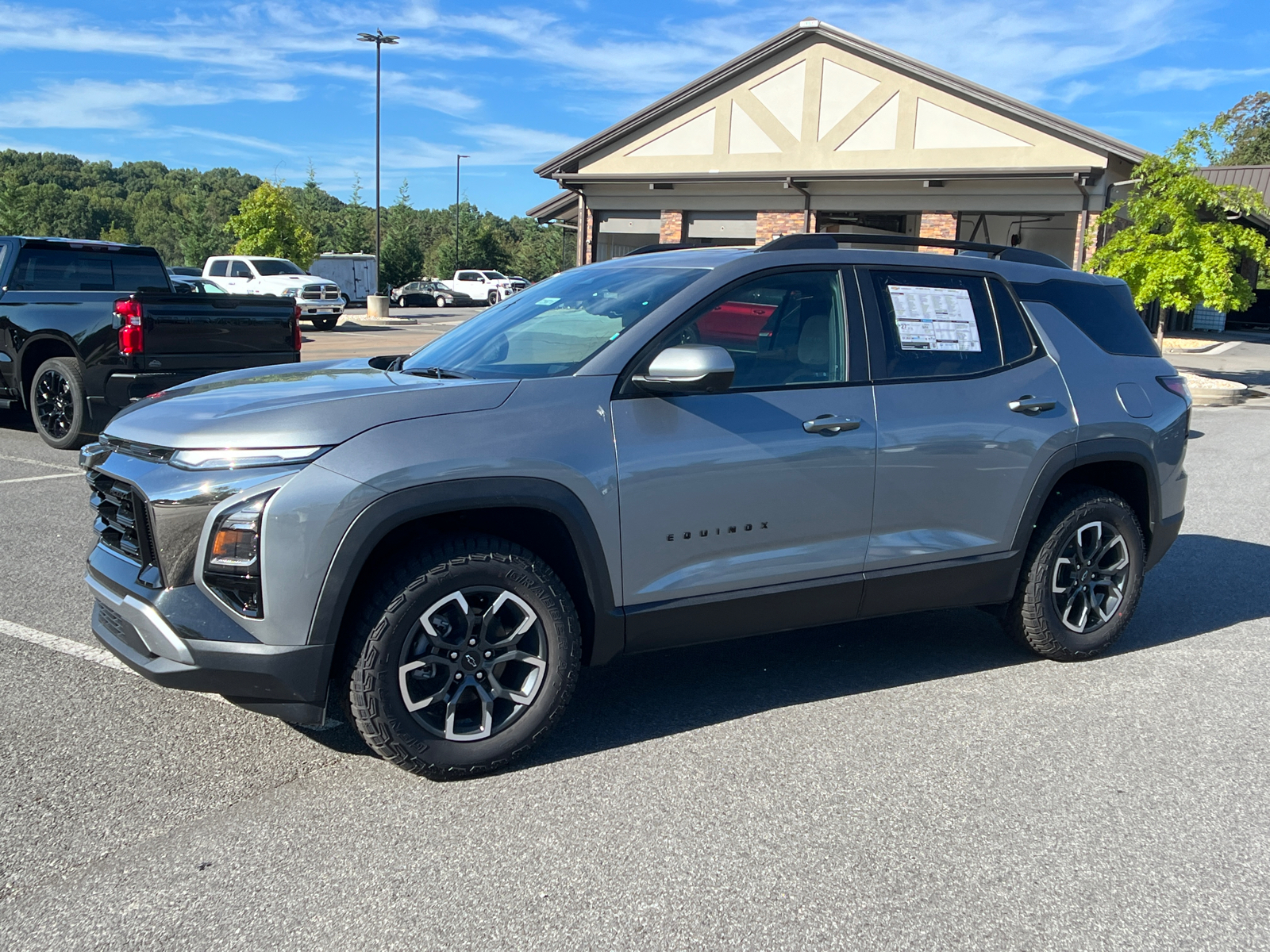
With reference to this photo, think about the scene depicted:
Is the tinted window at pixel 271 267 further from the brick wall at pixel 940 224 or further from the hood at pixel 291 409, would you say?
the hood at pixel 291 409

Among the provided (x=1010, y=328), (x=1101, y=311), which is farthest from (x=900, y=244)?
(x=1101, y=311)

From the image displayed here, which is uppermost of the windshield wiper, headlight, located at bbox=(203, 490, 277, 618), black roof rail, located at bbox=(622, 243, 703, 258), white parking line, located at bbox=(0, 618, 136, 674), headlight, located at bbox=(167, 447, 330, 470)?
black roof rail, located at bbox=(622, 243, 703, 258)

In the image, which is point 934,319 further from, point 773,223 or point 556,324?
point 773,223

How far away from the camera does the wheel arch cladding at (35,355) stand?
966 cm

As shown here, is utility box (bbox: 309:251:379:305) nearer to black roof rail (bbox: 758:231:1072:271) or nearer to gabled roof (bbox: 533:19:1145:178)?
gabled roof (bbox: 533:19:1145:178)

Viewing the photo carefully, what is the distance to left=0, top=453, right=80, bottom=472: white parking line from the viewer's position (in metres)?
8.61

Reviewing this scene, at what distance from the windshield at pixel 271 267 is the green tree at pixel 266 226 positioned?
8753 mm

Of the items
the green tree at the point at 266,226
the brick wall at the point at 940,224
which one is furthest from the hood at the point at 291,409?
the green tree at the point at 266,226

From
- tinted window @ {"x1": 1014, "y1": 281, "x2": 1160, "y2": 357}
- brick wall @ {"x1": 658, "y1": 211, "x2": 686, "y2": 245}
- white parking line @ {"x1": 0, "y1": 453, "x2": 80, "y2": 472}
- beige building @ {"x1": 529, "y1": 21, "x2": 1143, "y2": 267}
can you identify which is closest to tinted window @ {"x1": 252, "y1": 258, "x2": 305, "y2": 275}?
beige building @ {"x1": 529, "y1": 21, "x2": 1143, "y2": 267}

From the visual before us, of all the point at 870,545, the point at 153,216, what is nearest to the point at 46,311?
the point at 870,545

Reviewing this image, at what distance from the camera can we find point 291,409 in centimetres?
316

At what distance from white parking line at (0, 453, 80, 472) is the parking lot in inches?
167

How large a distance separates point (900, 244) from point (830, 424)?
117 centimetres

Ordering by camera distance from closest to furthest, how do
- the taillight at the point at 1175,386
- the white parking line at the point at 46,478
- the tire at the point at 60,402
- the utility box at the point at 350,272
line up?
1. the taillight at the point at 1175,386
2. the white parking line at the point at 46,478
3. the tire at the point at 60,402
4. the utility box at the point at 350,272
